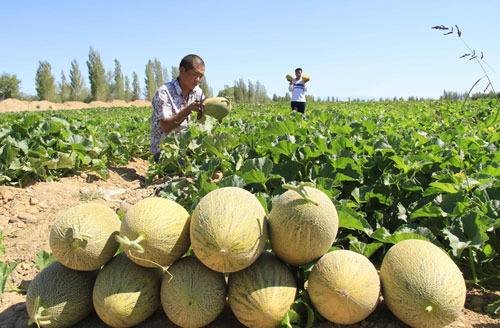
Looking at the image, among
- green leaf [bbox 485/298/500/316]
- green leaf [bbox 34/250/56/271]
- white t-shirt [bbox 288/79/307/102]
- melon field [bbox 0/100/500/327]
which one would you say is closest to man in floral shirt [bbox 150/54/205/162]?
melon field [bbox 0/100/500/327]

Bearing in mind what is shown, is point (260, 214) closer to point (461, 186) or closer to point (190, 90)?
point (461, 186)

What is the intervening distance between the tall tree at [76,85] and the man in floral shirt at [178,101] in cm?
6245

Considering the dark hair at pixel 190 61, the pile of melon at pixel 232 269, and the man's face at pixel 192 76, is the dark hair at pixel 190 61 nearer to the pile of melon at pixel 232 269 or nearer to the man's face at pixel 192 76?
the man's face at pixel 192 76

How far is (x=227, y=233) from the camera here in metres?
1.96

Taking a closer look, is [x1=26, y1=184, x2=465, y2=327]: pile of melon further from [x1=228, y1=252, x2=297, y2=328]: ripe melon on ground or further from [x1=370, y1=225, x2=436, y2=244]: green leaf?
[x1=370, y1=225, x2=436, y2=244]: green leaf

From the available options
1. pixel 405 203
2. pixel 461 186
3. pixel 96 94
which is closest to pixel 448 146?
pixel 405 203

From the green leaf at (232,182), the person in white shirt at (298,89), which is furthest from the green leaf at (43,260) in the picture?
the person in white shirt at (298,89)

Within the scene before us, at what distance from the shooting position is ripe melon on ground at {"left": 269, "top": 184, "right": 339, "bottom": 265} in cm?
205

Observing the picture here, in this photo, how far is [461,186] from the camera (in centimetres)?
277

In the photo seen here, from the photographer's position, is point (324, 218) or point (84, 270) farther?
point (84, 270)

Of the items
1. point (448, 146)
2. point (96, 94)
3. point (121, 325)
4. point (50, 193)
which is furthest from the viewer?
point (96, 94)

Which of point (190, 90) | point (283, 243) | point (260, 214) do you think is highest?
point (190, 90)

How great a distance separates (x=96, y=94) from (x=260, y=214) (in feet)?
209

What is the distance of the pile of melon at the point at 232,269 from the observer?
2008 millimetres
